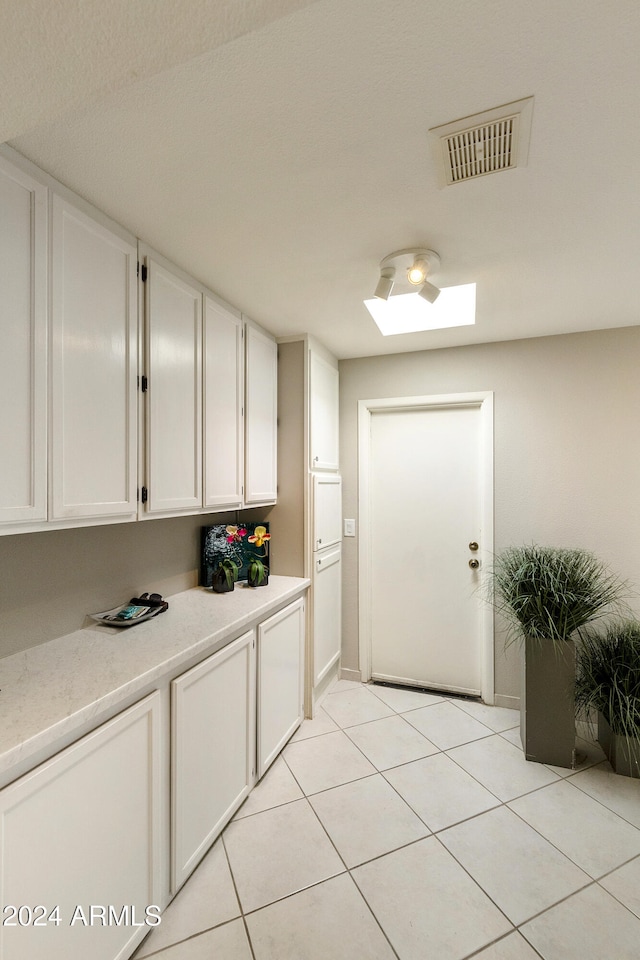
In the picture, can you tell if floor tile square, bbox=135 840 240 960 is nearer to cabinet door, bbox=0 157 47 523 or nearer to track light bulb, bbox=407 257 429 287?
cabinet door, bbox=0 157 47 523

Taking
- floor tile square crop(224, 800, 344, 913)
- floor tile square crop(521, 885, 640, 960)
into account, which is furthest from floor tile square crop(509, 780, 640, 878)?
floor tile square crop(224, 800, 344, 913)

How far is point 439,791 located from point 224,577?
4.77 feet

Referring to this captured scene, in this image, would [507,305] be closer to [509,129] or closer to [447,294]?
[447,294]

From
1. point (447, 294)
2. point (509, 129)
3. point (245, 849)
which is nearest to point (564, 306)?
point (447, 294)

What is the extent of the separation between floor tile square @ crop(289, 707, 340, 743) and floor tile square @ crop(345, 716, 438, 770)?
0.11 metres

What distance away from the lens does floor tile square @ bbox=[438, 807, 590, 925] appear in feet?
4.95

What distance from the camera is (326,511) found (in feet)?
9.36

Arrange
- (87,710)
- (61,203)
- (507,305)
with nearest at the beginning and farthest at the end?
(87,710) → (61,203) → (507,305)

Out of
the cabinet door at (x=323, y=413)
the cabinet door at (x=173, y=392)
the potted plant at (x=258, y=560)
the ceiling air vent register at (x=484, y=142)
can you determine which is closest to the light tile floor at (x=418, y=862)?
the potted plant at (x=258, y=560)

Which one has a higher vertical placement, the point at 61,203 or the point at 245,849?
the point at 61,203

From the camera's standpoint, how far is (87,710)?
3.59 feet

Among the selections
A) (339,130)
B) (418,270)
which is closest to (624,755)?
(418,270)

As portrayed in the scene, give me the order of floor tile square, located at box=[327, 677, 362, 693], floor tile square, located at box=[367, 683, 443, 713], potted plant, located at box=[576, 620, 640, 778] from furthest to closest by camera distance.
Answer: floor tile square, located at box=[327, 677, 362, 693] < floor tile square, located at box=[367, 683, 443, 713] < potted plant, located at box=[576, 620, 640, 778]

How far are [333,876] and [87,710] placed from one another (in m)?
1.20
